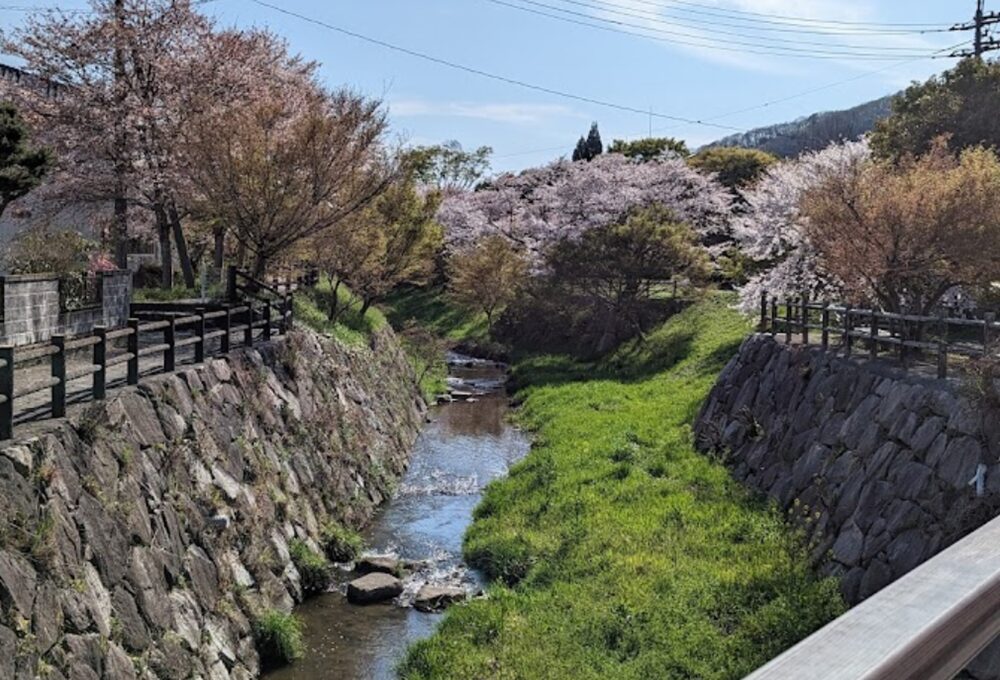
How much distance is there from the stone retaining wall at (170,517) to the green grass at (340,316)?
5.55m

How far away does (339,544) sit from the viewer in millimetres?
13930

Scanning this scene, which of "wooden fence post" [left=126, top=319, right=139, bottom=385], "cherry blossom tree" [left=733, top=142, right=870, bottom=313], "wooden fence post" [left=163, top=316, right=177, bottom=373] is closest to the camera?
"wooden fence post" [left=126, top=319, right=139, bottom=385]

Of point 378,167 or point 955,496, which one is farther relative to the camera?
point 378,167

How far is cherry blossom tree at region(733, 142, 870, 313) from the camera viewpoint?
71.8 ft

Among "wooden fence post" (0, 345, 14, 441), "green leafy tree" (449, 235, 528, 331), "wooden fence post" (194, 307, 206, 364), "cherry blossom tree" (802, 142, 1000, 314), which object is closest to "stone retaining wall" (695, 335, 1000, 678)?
"cherry blossom tree" (802, 142, 1000, 314)

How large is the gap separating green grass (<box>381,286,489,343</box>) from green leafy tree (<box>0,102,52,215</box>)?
26.1 meters

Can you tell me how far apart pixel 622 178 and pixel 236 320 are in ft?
80.8

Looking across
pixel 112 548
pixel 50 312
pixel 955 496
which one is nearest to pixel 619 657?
pixel 955 496

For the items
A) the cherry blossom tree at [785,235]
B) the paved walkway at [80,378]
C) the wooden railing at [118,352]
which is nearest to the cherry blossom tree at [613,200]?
the cherry blossom tree at [785,235]

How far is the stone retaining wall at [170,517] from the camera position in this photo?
23.0 feet

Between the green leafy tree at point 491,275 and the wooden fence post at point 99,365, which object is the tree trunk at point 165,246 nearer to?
the wooden fence post at point 99,365

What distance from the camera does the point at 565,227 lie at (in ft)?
119

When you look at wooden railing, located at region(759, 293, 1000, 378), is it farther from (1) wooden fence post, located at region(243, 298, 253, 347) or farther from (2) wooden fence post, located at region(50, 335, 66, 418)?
(1) wooden fence post, located at region(243, 298, 253, 347)

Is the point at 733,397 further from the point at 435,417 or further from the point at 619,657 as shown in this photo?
the point at 435,417
